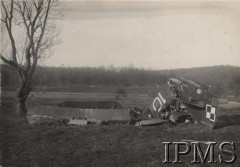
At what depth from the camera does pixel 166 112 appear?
29.5 ft

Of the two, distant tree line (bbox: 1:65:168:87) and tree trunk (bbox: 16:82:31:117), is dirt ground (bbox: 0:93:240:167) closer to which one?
tree trunk (bbox: 16:82:31:117)

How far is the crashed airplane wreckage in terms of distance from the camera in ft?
28.2

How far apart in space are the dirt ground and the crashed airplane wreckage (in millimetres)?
275

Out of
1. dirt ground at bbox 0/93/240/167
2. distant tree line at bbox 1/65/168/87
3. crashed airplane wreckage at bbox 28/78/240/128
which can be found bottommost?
dirt ground at bbox 0/93/240/167

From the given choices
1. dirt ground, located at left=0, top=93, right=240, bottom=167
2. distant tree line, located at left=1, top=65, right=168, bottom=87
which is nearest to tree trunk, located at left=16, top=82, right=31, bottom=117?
dirt ground, located at left=0, top=93, right=240, bottom=167

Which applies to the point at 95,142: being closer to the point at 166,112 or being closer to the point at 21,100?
the point at 166,112

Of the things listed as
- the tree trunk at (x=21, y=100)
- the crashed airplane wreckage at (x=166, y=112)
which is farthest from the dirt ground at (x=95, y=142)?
the tree trunk at (x=21, y=100)

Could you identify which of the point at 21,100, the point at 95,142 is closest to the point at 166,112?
the point at 95,142

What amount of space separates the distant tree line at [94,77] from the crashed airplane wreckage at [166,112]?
1652 millimetres

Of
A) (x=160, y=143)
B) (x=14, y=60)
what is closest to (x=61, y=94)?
(x=14, y=60)

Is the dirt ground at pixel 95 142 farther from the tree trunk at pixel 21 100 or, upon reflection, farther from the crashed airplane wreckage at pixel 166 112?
the tree trunk at pixel 21 100

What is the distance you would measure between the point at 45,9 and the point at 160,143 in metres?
4.07

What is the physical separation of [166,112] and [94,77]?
4746mm

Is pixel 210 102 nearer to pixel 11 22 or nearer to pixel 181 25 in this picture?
pixel 181 25
